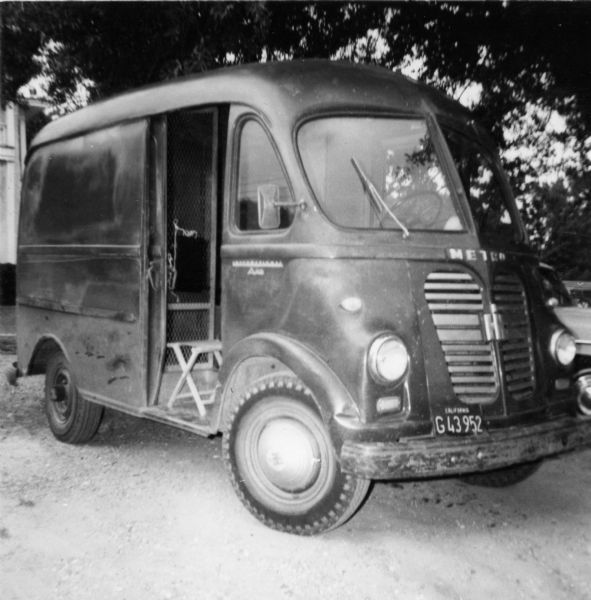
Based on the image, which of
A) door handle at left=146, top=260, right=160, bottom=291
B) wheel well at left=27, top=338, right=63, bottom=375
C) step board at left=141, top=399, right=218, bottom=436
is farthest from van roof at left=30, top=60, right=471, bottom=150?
wheel well at left=27, top=338, right=63, bottom=375

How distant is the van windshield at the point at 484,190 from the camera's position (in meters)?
4.21

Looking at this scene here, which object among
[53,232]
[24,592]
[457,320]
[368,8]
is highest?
[368,8]

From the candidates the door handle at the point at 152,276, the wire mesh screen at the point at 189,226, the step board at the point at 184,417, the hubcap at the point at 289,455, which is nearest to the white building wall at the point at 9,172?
the wire mesh screen at the point at 189,226

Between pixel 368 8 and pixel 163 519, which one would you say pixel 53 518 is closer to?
pixel 163 519

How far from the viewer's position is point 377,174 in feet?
13.2

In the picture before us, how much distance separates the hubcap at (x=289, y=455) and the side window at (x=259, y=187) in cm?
119

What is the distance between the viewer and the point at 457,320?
12.1ft

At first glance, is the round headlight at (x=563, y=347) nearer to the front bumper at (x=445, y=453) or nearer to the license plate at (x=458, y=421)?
the front bumper at (x=445, y=453)

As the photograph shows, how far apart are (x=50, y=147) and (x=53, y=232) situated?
78 centimetres

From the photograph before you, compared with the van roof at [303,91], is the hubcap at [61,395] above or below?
below

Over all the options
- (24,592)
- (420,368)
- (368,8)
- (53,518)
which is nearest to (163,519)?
(53,518)

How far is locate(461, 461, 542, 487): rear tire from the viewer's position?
4.68m

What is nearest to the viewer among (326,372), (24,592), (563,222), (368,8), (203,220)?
(24,592)

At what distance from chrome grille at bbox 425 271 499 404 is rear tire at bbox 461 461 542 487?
1.28 meters
